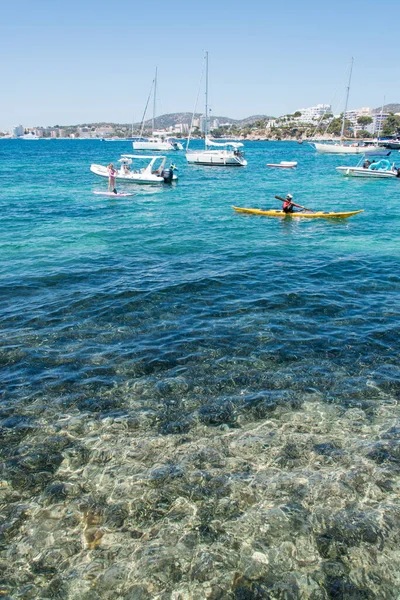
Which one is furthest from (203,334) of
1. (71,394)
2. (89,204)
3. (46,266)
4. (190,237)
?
(89,204)

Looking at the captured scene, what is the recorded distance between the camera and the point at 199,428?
9.11 meters

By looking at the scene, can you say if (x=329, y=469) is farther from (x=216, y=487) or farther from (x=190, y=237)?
(x=190, y=237)

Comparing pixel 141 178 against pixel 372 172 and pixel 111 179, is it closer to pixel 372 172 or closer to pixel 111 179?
pixel 111 179

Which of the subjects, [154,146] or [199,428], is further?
[154,146]

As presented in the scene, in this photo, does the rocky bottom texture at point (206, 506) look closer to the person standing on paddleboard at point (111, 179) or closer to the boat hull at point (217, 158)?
the person standing on paddleboard at point (111, 179)

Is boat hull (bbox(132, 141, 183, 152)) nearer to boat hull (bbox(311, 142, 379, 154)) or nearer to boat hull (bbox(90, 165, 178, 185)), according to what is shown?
boat hull (bbox(311, 142, 379, 154))

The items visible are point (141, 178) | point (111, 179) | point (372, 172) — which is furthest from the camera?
point (372, 172)

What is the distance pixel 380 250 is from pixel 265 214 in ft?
34.4

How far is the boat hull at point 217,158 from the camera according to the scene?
239 feet

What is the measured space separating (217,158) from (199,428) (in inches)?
2751

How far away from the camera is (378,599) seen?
5.81 m

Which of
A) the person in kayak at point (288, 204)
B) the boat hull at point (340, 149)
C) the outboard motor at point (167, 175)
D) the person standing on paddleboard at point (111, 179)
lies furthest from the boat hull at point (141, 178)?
the boat hull at point (340, 149)

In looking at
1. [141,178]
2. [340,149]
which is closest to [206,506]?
[141,178]

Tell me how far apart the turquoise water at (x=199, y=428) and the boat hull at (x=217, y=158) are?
185 ft
